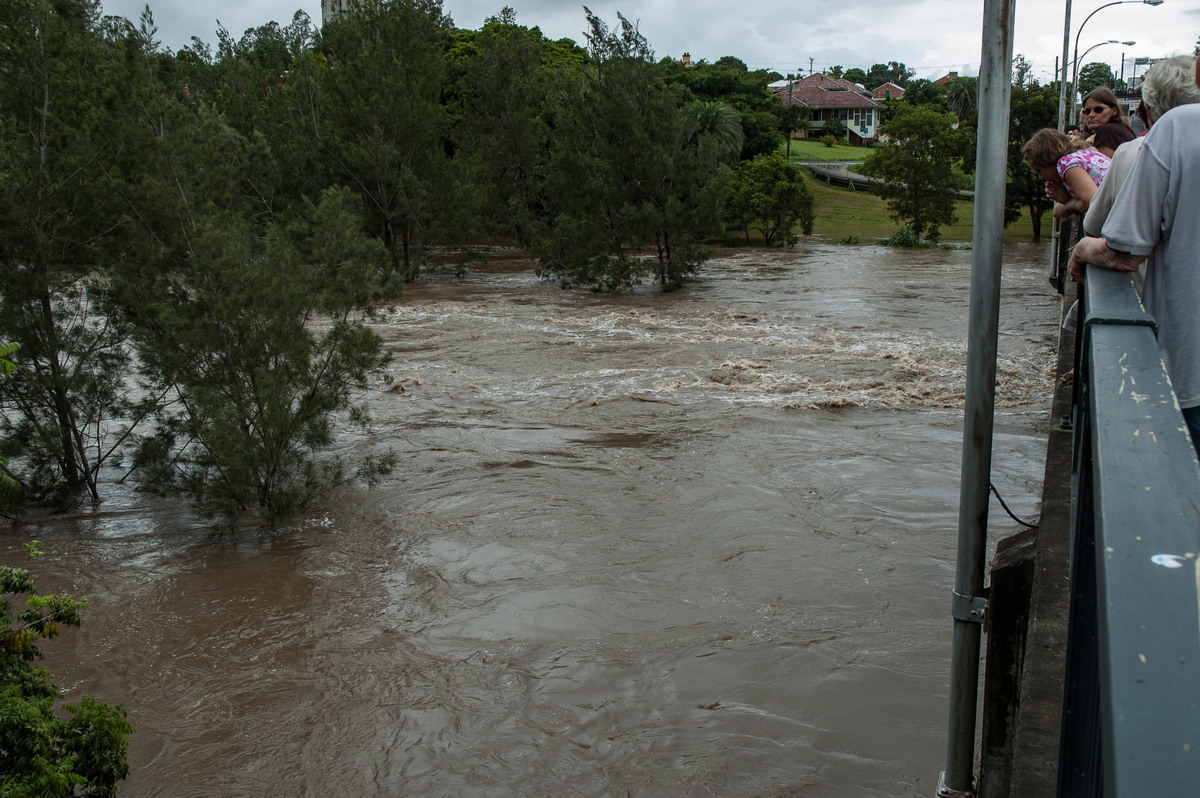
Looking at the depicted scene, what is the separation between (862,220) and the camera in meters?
53.4

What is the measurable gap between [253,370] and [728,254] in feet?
99.5

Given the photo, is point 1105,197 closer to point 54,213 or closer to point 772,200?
point 54,213

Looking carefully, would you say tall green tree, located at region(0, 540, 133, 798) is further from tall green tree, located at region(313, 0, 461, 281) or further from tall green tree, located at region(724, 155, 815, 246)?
tall green tree, located at region(724, 155, 815, 246)

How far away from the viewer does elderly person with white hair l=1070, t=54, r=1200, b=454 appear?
2.50 metres

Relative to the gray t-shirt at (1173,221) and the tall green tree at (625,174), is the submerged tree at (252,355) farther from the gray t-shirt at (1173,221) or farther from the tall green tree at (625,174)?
the tall green tree at (625,174)

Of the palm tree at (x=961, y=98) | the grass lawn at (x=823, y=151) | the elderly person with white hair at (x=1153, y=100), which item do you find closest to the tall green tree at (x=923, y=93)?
the grass lawn at (x=823, y=151)

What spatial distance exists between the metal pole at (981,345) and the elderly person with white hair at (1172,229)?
32cm

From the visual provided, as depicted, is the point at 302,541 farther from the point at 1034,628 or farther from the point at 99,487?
the point at 1034,628

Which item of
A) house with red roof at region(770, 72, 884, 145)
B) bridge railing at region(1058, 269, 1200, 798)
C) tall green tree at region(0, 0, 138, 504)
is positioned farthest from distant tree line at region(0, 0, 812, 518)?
house with red roof at region(770, 72, 884, 145)

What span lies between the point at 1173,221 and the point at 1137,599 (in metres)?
1.96

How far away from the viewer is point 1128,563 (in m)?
0.98

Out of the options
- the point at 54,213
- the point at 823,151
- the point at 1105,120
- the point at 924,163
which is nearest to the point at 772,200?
the point at 924,163

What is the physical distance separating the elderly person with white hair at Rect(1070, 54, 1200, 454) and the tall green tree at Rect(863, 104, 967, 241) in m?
41.2

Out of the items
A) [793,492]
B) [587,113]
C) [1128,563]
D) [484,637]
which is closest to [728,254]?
[587,113]
